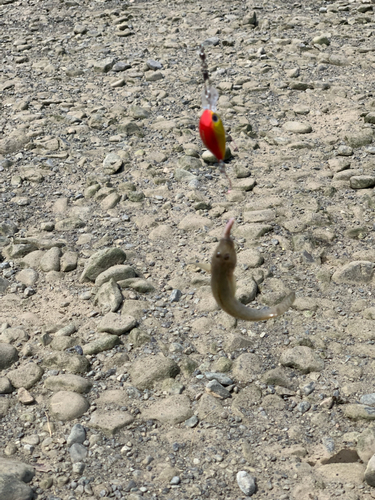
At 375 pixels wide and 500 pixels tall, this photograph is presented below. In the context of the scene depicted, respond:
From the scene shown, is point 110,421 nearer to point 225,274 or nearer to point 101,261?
point 101,261

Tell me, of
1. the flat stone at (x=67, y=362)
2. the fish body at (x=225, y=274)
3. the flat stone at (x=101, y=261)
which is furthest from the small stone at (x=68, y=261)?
the fish body at (x=225, y=274)

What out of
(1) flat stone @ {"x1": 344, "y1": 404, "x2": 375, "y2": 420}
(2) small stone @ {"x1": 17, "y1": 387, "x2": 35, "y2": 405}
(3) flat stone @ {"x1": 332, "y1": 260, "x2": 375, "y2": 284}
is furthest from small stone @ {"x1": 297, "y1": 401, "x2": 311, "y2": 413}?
(2) small stone @ {"x1": 17, "y1": 387, "x2": 35, "y2": 405}

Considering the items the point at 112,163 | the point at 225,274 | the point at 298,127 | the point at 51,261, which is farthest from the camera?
the point at 298,127

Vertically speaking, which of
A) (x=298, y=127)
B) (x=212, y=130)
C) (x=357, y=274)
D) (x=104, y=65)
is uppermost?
(x=212, y=130)

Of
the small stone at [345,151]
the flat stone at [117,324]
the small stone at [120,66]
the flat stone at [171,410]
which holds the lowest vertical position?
the small stone at [345,151]

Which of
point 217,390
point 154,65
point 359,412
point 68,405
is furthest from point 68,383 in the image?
point 154,65

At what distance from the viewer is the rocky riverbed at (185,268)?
4.12 metres

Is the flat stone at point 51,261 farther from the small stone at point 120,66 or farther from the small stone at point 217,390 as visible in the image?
the small stone at point 120,66

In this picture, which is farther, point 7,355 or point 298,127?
point 298,127

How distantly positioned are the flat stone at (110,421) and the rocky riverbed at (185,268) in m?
0.01

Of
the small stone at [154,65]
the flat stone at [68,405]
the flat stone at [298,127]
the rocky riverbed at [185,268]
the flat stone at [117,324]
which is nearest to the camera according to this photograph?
the rocky riverbed at [185,268]

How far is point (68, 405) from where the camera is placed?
14.7 feet

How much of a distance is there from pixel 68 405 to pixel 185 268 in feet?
6.39

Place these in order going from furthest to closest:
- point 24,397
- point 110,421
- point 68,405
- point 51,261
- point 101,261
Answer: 1. point 51,261
2. point 101,261
3. point 24,397
4. point 68,405
5. point 110,421
